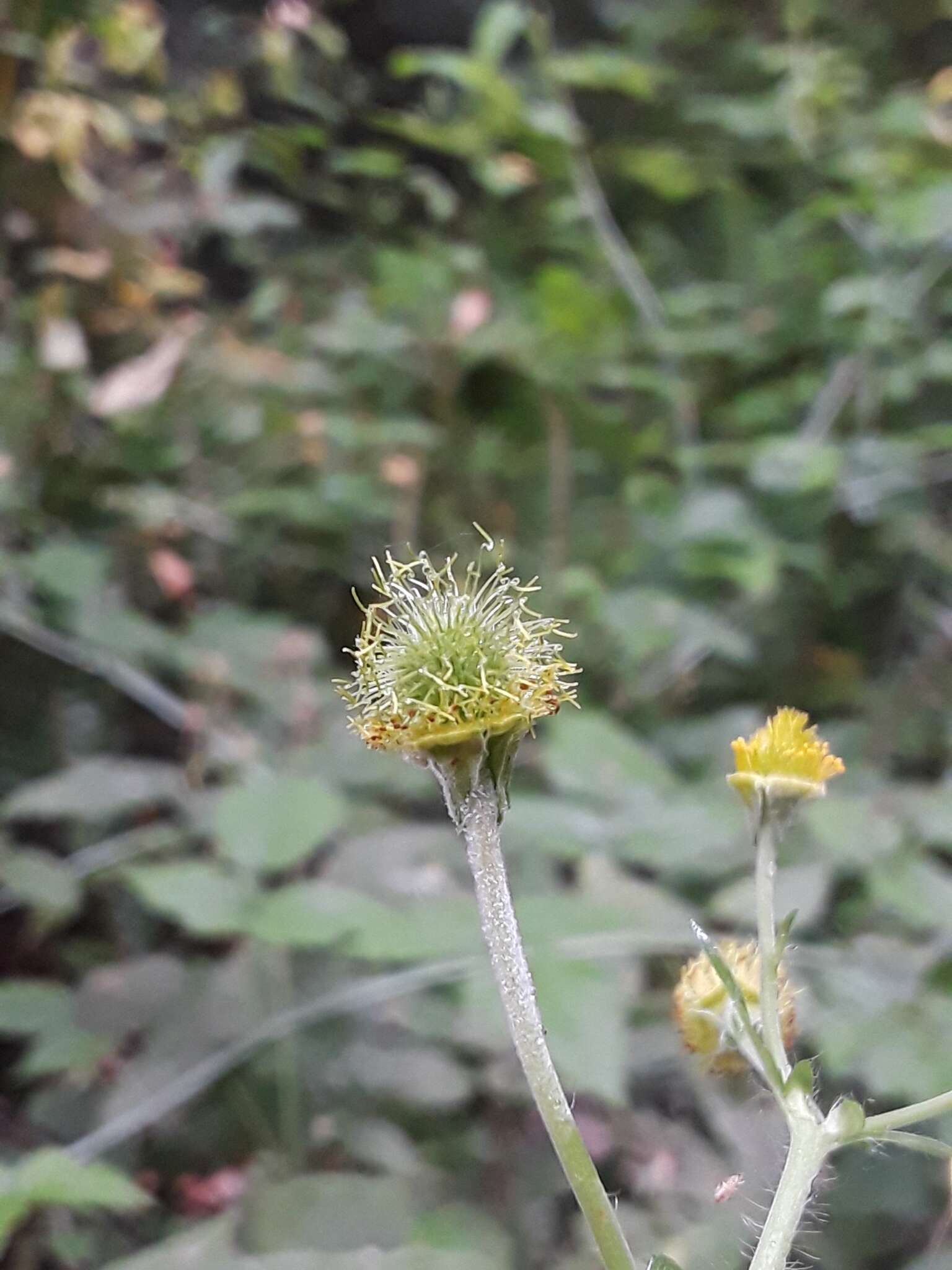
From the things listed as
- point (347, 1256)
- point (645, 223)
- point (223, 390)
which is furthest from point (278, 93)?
point (347, 1256)

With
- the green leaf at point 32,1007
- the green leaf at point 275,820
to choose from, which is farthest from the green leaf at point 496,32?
the green leaf at point 32,1007

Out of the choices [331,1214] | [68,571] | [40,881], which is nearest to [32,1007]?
[40,881]

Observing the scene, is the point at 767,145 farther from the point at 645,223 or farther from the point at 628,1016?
the point at 628,1016

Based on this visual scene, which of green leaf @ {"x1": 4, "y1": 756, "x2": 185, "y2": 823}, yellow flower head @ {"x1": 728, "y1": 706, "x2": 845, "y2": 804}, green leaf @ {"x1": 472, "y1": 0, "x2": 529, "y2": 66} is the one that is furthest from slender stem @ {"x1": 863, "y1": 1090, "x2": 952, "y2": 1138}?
green leaf @ {"x1": 472, "y1": 0, "x2": 529, "y2": 66}

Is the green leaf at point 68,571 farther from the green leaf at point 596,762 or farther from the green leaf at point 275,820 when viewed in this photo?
the green leaf at point 596,762

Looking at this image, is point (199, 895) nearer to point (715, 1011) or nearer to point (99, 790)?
point (99, 790)

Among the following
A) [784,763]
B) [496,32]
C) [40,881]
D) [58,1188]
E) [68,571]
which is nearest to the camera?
[784,763]
